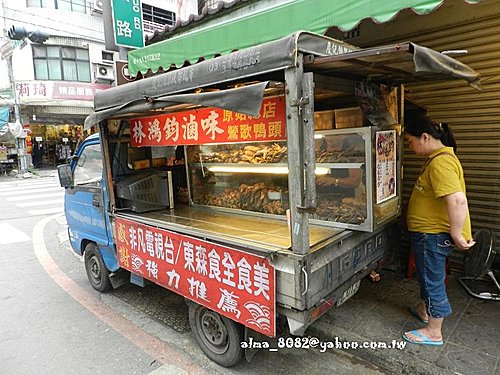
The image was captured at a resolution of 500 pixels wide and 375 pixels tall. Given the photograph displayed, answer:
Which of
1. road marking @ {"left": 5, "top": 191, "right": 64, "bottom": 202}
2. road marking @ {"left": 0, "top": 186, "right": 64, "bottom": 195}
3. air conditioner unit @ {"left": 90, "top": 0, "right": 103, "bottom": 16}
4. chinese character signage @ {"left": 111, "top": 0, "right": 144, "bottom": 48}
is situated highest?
air conditioner unit @ {"left": 90, "top": 0, "right": 103, "bottom": 16}

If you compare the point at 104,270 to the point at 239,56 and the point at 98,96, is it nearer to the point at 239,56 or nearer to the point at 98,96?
the point at 98,96

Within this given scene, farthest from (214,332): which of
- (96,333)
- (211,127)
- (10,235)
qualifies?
(10,235)

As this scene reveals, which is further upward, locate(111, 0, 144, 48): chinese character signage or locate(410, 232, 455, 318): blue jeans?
locate(111, 0, 144, 48): chinese character signage

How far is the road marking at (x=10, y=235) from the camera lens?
7492 mm

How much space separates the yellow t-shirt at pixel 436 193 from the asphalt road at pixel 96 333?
1.40m

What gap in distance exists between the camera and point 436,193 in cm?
281

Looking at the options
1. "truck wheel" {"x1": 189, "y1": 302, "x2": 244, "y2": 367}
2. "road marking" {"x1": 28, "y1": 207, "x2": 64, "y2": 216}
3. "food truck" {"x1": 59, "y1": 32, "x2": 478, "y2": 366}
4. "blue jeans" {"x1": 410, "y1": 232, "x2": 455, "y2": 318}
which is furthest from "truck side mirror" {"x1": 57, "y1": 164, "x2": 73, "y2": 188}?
"road marking" {"x1": 28, "y1": 207, "x2": 64, "y2": 216}

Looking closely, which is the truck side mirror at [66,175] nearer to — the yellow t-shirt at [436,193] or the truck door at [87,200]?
the truck door at [87,200]

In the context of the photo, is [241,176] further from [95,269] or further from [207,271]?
[95,269]

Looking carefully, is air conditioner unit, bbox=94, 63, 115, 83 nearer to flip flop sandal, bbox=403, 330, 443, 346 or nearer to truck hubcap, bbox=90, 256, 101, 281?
truck hubcap, bbox=90, 256, 101, 281

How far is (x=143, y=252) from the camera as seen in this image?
3709mm

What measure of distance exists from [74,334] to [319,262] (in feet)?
9.76

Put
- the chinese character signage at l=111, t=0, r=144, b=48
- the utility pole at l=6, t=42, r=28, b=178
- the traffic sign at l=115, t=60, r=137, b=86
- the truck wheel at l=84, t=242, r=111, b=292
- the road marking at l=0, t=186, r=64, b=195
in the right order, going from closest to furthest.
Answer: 1. the truck wheel at l=84, t=242, r=111, b=292
2. the traffic sign at l=115, t=60, r=137, b=86
3. the chinese character signage at l=111, t=0, r=144, b=48
4. the road marking at l=0, t=186, r=64, b=195
5. the utility pole at l=6, t=42, r=28, b=178

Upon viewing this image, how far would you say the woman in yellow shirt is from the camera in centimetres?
279
